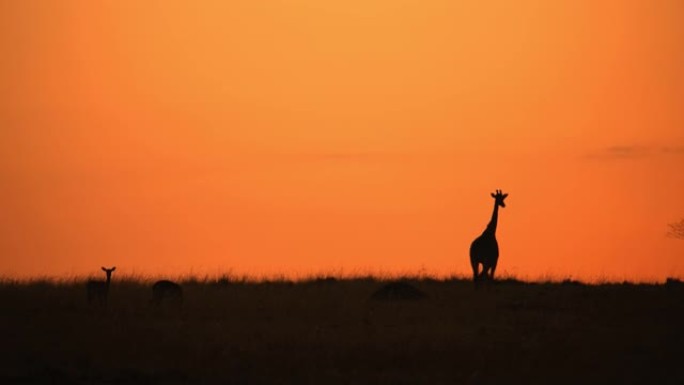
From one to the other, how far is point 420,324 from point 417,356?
11.9ft

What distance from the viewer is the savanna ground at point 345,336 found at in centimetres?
1744

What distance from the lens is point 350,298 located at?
88.9 ft

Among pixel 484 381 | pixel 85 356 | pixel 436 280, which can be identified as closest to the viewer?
pixel 484 381

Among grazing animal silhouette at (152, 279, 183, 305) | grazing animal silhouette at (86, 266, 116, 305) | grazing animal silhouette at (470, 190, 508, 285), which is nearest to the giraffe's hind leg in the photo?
grazing animal silhouette at (470, 190, 508, 285)

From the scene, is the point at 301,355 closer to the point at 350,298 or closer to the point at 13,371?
the point at 13,371

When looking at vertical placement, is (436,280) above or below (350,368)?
above

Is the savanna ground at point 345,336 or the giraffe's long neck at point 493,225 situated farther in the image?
the giraffe's long neck at point 493,225

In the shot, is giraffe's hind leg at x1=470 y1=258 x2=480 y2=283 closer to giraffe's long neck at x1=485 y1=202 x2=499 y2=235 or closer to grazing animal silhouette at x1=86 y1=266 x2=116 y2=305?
giraffe's long neck at x1=485 y1=202 x2=499 y2=235

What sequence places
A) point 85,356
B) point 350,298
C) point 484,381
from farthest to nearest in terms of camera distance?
point 350,298 → point 85,356 → point 484,381

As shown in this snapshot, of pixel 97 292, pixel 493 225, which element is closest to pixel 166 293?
pixel 97 292

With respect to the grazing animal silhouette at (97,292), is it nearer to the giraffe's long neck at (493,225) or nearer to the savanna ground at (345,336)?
the savanna ground at (345,336)

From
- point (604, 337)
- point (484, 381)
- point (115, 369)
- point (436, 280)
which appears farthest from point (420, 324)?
point (436, 280)

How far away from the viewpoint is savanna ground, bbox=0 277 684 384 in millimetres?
17438

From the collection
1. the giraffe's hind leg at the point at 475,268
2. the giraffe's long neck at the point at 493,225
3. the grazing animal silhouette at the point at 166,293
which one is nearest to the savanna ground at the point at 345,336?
the grazing animal silhouette at the point at 166,293
